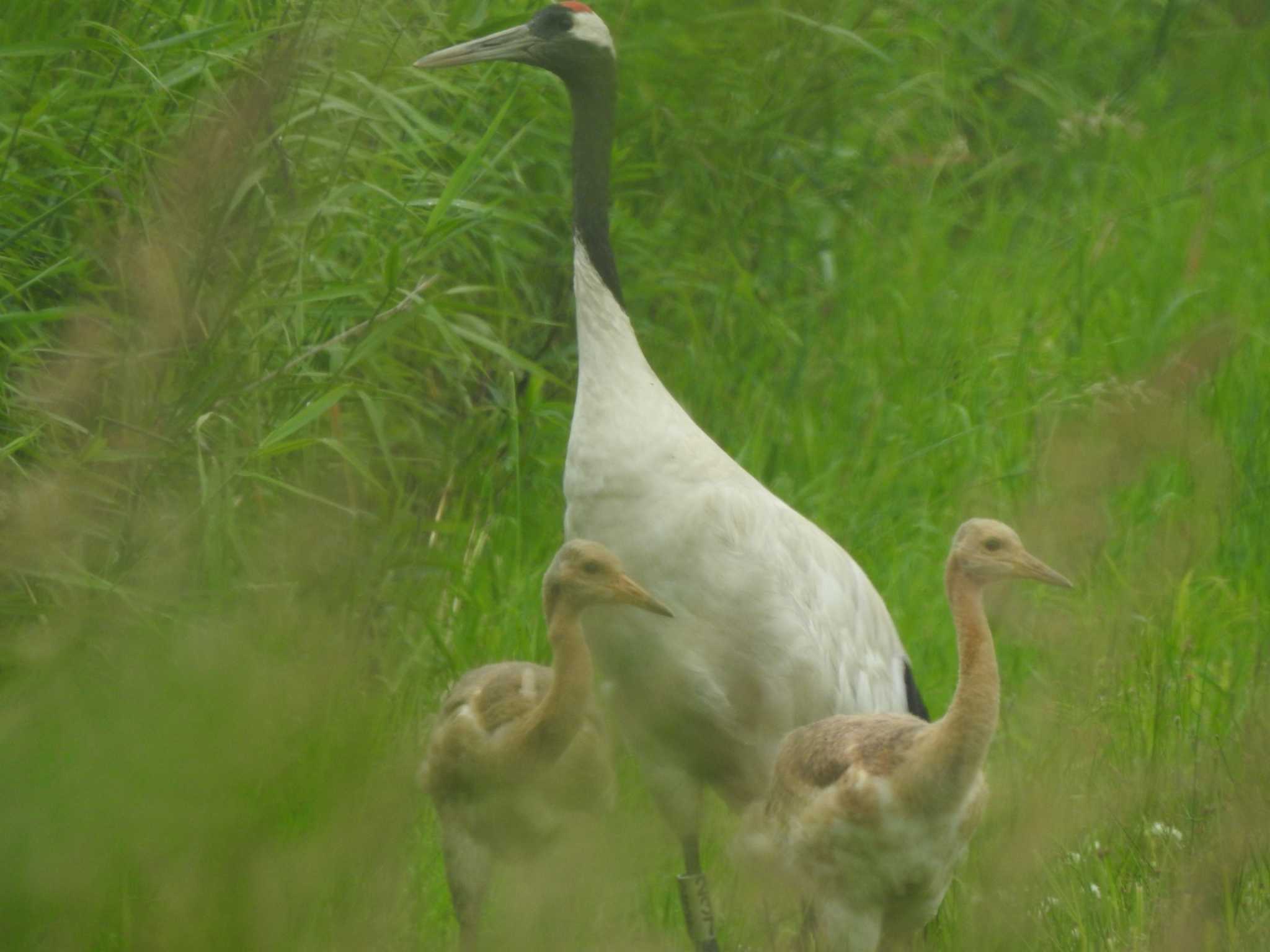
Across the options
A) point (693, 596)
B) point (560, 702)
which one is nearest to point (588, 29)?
point (693, 596)

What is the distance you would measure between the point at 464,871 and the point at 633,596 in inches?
28.3

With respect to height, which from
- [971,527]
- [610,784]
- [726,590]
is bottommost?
[610,784]

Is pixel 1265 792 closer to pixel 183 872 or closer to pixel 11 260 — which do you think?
pixel 183 872

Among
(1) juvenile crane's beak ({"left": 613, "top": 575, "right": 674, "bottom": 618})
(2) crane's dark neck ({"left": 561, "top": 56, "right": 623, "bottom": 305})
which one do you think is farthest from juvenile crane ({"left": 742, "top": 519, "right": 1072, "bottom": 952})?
(2) crane's dark neck ({"left": 561, "top": 56, "right": 623, "bottom": 305})

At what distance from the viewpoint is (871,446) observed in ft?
22.9

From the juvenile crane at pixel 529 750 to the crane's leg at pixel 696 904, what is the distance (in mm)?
327

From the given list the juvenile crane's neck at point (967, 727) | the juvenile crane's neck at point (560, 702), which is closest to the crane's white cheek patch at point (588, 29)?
the juvenile crane's neck at point (560, 702)

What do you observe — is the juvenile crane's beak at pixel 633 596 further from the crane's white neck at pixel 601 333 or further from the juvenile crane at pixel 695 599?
the crane's white neck at pixel 601 333

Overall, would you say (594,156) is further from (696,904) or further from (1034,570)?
(696,904)

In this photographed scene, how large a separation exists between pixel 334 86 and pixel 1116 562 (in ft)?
9.10

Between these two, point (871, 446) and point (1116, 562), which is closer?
point (1116, 562)

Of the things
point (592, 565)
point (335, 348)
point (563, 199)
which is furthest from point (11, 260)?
point (563, 199)

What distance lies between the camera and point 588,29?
17.1ft

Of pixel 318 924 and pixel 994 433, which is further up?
pixel 318 924
